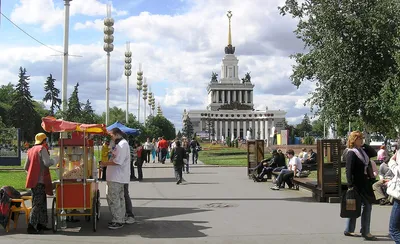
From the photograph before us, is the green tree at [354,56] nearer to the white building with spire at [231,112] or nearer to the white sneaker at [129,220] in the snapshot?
the white sneaker at [129,220]

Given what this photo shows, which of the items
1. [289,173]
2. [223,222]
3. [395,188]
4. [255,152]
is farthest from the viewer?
[255,152]

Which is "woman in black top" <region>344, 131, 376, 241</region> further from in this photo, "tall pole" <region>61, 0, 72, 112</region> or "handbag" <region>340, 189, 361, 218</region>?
"tall pole" <region>61, 0, 72, 112</region>

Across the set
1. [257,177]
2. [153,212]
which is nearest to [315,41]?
[257,177]

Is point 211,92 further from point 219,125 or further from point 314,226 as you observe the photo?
point 314,226

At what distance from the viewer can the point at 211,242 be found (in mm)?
8680

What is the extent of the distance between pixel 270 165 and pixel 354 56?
1082cm

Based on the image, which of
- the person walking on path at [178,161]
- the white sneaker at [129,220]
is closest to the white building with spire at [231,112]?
the person walking on path at [178,161]

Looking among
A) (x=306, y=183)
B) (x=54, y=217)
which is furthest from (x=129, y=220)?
(x=306, y=183)

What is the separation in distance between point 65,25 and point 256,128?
153833mm

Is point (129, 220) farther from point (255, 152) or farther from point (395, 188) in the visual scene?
point (255, 152)

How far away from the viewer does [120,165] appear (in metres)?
10.1

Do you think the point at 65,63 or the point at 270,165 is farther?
Answer: the point at 65,63

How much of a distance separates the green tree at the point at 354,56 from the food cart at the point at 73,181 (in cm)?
1943

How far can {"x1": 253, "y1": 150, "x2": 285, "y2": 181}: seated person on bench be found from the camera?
2053 centimetres
